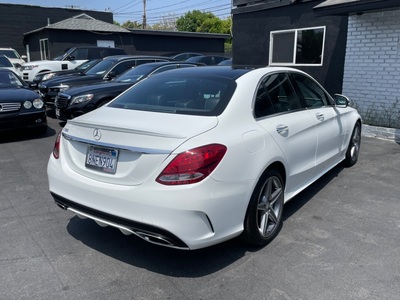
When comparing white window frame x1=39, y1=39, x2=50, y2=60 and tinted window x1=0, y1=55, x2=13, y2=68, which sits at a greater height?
white window frame x1=39, y1=39, x2=50, y2=60

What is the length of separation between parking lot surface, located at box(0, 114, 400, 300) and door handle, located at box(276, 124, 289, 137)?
39.1 inches

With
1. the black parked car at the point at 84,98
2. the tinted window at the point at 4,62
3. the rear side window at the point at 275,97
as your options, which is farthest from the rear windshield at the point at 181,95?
the tinted window at the point at 4,62

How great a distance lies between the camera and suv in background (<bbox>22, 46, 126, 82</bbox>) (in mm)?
15867

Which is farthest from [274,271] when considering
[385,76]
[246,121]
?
[385,76]

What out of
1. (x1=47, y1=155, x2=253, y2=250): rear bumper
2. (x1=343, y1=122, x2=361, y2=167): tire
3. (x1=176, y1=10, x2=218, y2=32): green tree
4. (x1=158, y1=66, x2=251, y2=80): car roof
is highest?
(x1=176, y1=10, x2=218, y2=32): green tree

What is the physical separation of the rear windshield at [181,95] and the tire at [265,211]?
2.52ft

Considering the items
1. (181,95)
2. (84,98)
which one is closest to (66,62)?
(84,98)

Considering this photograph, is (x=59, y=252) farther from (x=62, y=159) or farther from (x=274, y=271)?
(x=274, y=271)

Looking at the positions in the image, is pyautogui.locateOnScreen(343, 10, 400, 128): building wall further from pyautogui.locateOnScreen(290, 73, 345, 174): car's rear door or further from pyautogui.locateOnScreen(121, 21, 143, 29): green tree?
pyautogui.locateOnScreen(121, 21, 143, 29): green tree

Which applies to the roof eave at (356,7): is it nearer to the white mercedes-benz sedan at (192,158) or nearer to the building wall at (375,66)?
the building wall at (375,66)

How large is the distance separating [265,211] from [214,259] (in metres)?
0.63

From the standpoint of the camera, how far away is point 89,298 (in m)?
2.75

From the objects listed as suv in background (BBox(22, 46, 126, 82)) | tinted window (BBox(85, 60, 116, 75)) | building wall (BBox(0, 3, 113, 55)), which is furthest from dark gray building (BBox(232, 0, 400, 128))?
building wall (BBox(0, 3, 113, 55))

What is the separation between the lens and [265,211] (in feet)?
11.3
